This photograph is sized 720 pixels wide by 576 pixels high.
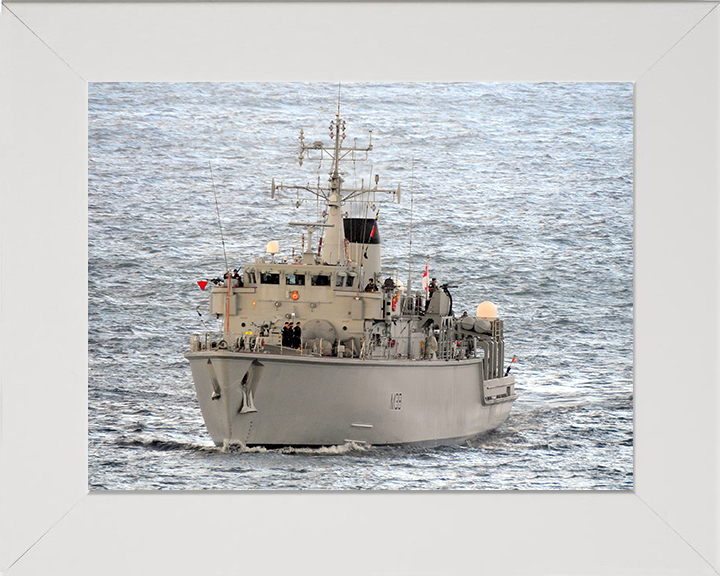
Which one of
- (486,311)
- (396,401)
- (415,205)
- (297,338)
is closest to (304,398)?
(297,338)

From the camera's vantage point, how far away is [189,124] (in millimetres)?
24562

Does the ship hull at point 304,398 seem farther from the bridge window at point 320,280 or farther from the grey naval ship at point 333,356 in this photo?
the bridge window at point 320,280

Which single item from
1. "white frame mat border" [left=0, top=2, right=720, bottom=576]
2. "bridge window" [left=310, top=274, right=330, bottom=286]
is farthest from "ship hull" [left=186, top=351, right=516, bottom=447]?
"white frame mat border" [left=0, top=2, right=720, bottom=576]

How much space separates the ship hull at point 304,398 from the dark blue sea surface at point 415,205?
6.21 m

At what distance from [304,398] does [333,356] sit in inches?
39.5

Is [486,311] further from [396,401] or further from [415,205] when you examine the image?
[415,205]

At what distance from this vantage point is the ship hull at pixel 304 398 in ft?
51.4

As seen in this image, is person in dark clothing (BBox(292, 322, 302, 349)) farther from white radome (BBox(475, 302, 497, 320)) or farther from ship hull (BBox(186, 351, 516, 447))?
white radome (BBox(475, 302, 497, 320))

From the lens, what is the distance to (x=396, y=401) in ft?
54.5
